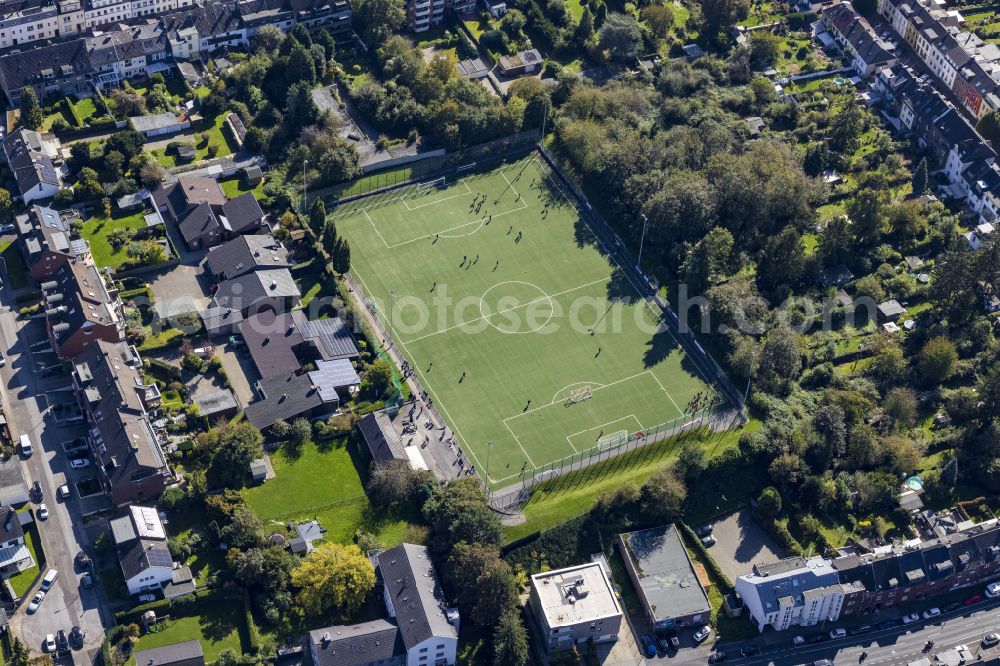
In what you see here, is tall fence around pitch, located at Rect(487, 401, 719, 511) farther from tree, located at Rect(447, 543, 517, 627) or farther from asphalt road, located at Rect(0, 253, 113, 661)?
asphalt road, located at Rect(0, 253, 113, 661)

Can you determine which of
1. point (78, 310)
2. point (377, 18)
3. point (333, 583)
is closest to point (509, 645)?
point (333, 583)

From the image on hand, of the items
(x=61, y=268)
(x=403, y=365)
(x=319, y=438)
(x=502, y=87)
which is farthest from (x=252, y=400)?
(x=502, y=87)

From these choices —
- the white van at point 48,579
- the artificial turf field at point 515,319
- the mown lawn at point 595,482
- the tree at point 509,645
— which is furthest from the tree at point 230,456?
the tree at point 509,645

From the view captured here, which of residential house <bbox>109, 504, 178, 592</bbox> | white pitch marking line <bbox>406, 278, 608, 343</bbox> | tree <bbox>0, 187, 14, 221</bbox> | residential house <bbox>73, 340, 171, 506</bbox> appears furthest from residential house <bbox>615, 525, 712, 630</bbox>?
tree <bbox>0, 187, 14, 221</bbox>

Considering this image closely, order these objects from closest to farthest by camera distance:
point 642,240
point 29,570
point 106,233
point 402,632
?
point 402,632
point 29,570
point 106,233
point 642,240

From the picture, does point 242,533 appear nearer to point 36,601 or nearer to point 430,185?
point 36,601

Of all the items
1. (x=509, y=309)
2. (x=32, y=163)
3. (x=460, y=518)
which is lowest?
(x=460, y=518)
